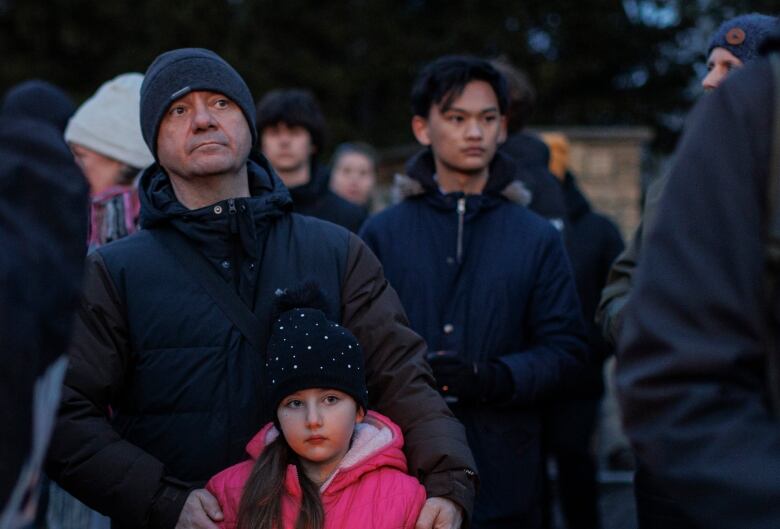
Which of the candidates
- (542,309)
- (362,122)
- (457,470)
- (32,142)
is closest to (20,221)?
(32,142)

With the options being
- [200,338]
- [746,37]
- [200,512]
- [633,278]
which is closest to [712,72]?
[746,37]

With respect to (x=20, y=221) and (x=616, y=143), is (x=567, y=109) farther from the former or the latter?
(x=20, y=221)

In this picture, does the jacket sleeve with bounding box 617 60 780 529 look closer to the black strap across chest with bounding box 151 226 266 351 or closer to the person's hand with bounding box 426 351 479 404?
the black strap across chest with bounding box 151 226 266 351

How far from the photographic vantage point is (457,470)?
3.30 meters

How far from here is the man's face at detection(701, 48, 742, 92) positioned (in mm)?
3764

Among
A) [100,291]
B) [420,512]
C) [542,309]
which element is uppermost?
[100,291]

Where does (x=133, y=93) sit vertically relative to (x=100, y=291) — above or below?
above

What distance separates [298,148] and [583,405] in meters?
1.92

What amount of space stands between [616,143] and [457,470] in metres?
6.50

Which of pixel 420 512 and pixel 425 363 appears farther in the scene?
pixel 425 363

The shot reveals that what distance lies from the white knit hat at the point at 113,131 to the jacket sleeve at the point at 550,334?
162 cm

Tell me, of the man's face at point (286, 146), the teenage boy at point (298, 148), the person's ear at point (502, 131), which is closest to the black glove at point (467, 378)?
the person's ear at point (502, 131)

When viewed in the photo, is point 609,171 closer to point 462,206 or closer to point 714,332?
point 462,206

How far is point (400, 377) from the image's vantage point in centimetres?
347
